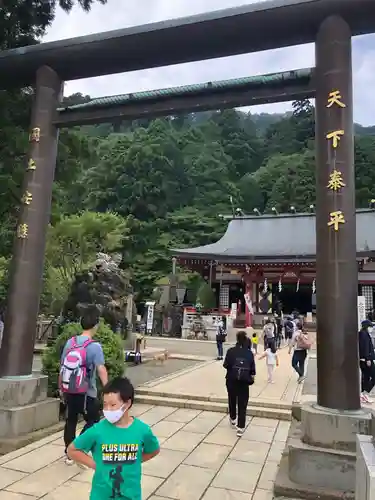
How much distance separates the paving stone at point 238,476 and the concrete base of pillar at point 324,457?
0.32 metres

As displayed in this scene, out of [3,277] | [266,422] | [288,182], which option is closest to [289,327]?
[266,422]

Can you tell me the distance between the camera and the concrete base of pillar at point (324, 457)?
3.73 m

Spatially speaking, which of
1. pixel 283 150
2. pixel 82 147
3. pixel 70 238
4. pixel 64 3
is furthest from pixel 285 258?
pixel 283 150

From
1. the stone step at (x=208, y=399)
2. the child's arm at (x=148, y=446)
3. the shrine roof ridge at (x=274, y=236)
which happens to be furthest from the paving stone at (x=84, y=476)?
the shrine roof ridge at (x=274, y=236)

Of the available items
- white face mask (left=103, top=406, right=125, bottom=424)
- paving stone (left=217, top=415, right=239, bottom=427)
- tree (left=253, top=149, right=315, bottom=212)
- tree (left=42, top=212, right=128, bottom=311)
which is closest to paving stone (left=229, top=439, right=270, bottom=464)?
paving stone (left=217, top=415, right=239, bottom=427)

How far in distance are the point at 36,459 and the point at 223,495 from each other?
206cm

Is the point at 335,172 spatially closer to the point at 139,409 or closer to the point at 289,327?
the point at 139,409

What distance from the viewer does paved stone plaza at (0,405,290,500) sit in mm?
3781

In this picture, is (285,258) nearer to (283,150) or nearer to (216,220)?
(216,220)

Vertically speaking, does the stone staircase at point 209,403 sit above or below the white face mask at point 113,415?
below

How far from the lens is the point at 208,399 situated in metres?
7.62

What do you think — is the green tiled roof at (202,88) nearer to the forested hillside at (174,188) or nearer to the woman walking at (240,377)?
the woman walking at (240,377)

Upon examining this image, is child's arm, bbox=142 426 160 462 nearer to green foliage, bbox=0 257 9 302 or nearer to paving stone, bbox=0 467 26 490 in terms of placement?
paving stone, bbox=0 467 26 490

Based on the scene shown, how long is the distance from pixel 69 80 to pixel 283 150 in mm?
58639
